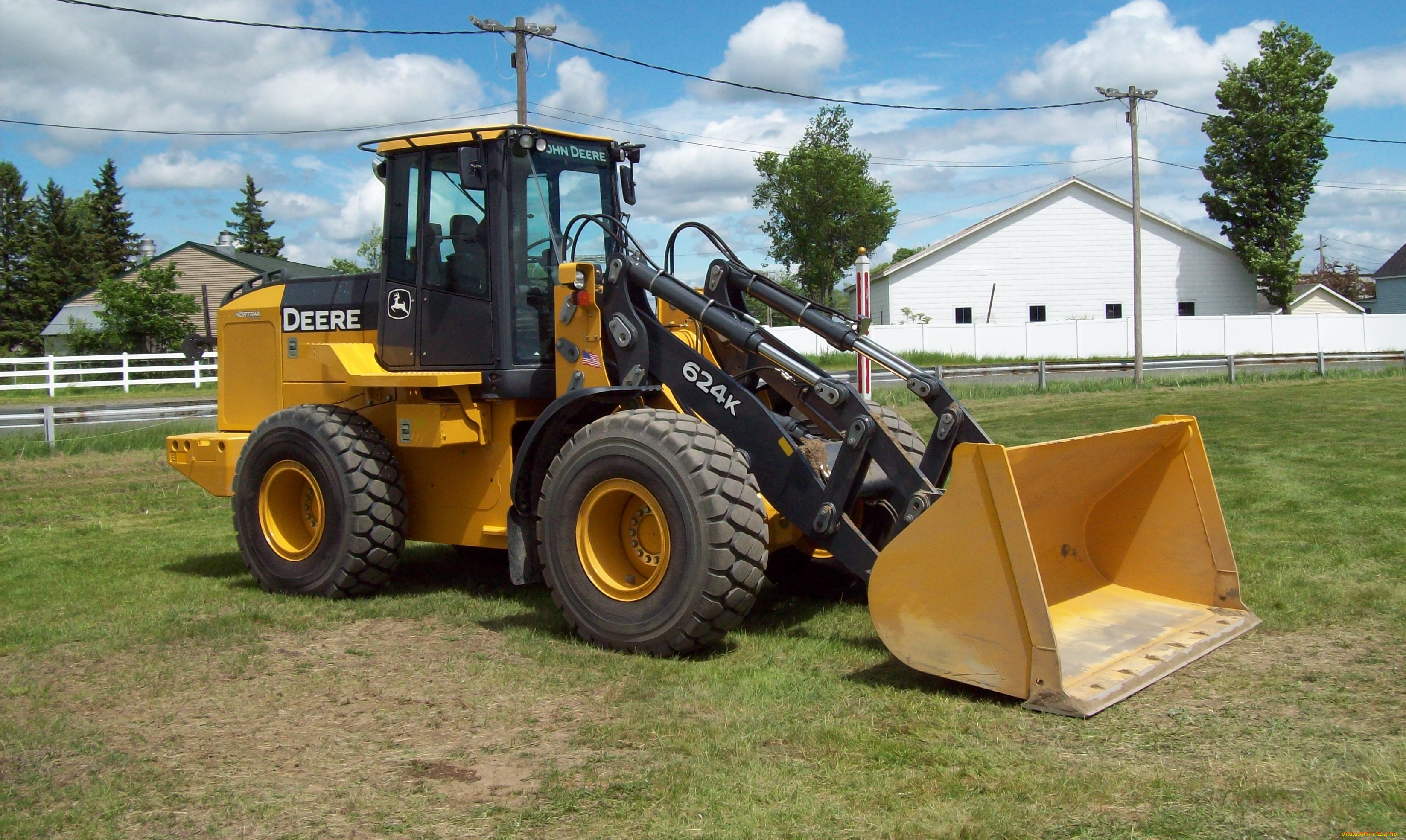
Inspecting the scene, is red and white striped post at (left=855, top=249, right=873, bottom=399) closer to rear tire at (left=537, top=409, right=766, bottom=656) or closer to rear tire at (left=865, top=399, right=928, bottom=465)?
rear tire at (left=865, top=399, right=928, bottom=465)

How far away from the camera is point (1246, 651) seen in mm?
5777

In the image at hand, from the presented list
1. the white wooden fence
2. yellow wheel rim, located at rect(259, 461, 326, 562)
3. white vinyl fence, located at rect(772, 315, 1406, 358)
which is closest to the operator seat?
yellow wheel rim, located at rect(259, 461, 326, 562)

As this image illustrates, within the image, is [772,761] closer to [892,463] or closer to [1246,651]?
[892,463]

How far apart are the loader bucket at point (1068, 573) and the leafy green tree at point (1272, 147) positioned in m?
42.0

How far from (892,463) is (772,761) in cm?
192

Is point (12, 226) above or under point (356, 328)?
above

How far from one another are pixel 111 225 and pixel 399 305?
6651 centimetres

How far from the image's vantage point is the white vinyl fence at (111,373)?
31688 mm

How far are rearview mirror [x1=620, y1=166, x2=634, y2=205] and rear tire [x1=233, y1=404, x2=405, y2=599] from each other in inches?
89.0

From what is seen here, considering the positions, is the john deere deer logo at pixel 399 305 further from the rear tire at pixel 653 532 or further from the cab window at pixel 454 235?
the rear tire at pixel 653 532

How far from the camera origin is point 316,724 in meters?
5.19

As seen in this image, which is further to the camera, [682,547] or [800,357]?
[800,357]

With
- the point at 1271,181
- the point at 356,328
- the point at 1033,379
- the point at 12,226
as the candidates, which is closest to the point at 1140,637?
the point at 356,328

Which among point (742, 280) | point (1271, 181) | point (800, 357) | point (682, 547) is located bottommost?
point (682, 547)
